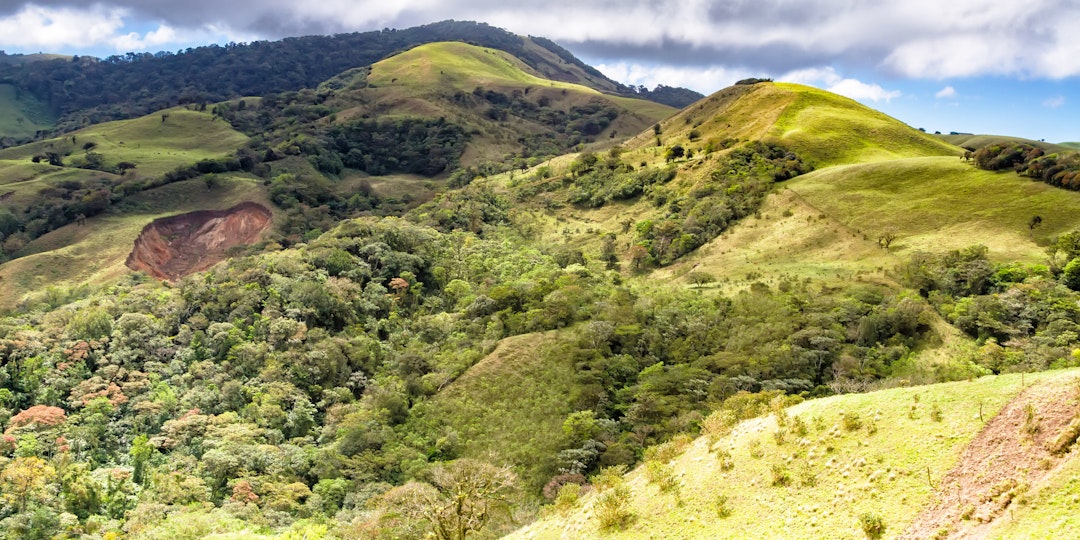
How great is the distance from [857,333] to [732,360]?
851 centimetres

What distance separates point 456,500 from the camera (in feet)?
72.3

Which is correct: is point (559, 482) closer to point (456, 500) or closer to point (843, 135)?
point (456, 500)

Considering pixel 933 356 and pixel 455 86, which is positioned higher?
pixel 455 86

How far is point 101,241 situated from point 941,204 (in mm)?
A: 106427

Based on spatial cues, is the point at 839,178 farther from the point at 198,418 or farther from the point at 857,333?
the point at 198,418

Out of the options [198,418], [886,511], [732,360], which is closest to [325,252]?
[198,418]

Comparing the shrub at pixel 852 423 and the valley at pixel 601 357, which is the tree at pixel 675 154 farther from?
the shrub at pixel 852 423

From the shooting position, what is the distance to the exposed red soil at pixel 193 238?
88.4m

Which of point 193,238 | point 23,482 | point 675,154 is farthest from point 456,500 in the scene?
point 193,238

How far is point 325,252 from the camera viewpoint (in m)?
65.1

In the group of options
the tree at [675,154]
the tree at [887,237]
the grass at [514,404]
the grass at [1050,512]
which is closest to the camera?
the grass at [1050,512]

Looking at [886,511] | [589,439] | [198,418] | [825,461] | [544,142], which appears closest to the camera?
[886,511]

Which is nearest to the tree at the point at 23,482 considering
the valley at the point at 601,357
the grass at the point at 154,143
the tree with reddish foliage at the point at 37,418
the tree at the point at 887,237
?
the valley at the point at 601,357

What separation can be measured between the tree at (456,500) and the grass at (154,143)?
387 ft
